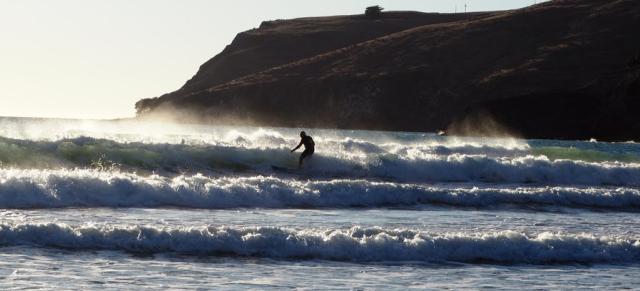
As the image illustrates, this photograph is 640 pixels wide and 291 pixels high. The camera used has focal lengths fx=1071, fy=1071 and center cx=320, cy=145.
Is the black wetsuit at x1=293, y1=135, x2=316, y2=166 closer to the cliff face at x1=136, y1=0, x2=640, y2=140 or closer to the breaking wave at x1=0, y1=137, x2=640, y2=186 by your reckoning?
the breaking wave at x1=0, y1=137, x2=640, y2=186

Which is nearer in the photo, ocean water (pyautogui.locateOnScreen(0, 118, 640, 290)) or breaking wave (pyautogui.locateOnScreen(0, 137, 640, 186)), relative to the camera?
ocean water (pyautogui.locateOnScreen(0, 118, 640, 290))

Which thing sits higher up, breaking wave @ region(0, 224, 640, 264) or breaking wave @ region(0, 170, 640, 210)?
breaking wave @ region(0, 170, 640, 210)

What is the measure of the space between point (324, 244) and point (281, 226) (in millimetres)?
3138

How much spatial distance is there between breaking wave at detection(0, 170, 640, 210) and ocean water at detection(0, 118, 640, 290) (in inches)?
1.9

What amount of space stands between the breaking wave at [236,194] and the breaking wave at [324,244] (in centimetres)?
575

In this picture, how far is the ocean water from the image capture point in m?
15.4

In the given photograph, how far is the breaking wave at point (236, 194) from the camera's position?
23672 millimetres

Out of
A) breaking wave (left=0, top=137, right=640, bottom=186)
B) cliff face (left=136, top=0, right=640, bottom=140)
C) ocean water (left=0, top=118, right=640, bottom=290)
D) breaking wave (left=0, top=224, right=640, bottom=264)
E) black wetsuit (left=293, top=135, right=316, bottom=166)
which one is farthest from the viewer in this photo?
cliff face (left=136, top=0, right=640, bottom=140)

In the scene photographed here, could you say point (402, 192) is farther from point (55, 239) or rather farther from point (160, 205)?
point (55, 239)

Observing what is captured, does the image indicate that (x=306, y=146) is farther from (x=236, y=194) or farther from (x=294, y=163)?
(x=236, y=194)

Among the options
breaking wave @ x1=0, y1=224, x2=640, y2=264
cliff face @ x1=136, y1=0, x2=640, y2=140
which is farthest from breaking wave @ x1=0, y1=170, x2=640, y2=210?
cliff face @ x1=136, y1=0, x2=640, y2=140

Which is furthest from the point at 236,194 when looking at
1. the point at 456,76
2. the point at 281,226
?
the point at 456,76

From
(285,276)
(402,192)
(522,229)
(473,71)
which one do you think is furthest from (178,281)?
(473,71)

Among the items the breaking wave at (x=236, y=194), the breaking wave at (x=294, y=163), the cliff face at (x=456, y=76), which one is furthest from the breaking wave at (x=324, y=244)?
the cliff face at (x=456, y=76)
